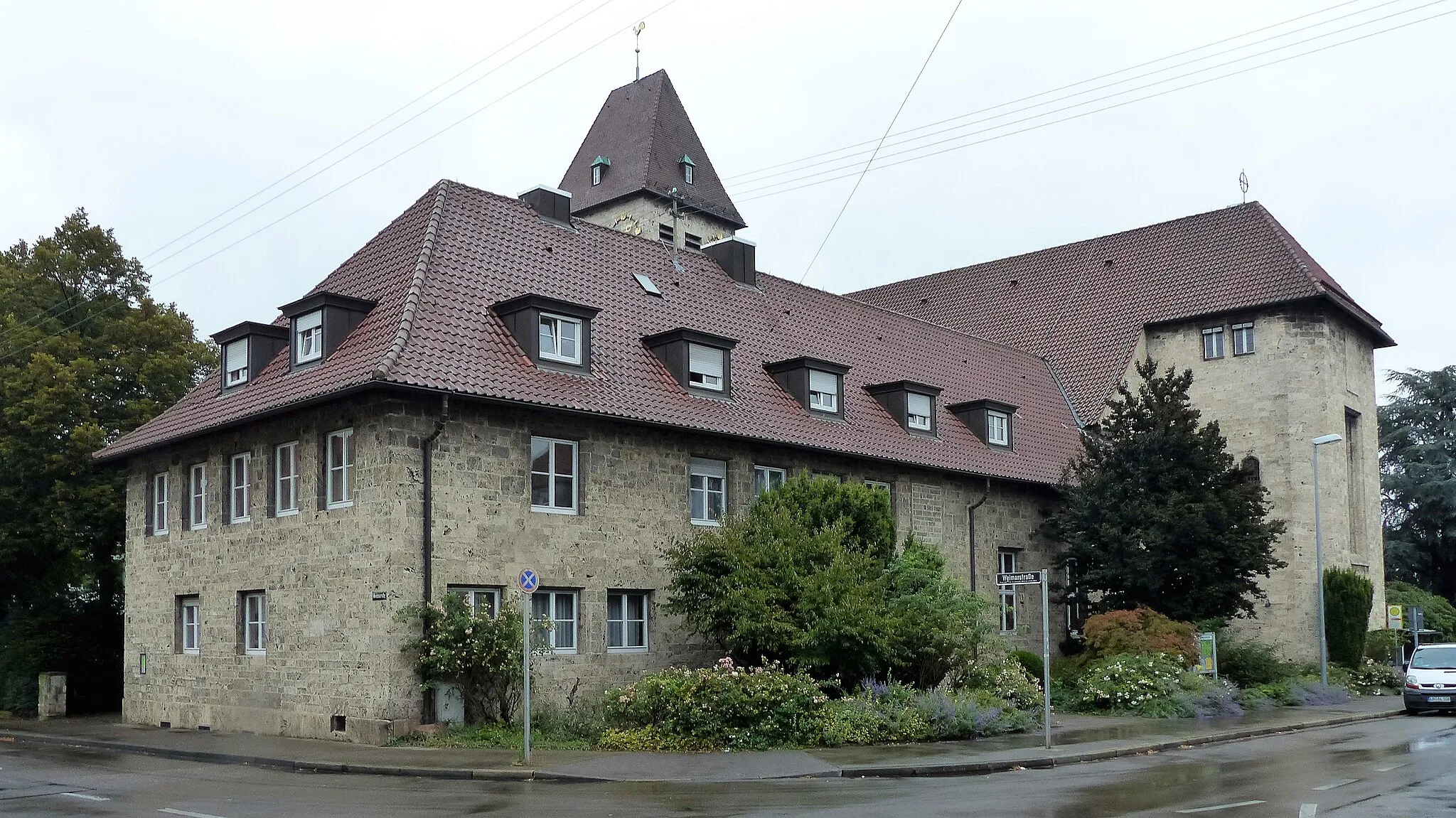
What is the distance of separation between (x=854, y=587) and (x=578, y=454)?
5407mm

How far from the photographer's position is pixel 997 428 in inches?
1355

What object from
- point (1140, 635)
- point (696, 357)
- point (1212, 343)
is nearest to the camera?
point (696, 357)

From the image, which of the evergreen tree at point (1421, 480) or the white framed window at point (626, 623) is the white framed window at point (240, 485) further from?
the evergreen tree at point (1421, 480)

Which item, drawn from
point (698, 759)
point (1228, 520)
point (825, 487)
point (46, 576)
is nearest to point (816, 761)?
point (698, 759)

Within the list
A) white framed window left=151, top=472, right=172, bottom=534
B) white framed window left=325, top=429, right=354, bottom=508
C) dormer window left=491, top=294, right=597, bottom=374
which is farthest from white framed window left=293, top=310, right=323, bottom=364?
white framed window left=151, top=472, right=172, bottom=534

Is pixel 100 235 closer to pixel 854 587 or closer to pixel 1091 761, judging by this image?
pixel 854 587

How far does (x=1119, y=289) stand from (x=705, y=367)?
21600 millimetres

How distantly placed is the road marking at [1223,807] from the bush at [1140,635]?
Result: 1507cm

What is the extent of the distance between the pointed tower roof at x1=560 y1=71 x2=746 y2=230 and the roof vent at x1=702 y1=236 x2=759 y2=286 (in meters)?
19.4

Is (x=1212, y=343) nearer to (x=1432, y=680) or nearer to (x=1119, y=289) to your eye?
(x=1119, y=289)

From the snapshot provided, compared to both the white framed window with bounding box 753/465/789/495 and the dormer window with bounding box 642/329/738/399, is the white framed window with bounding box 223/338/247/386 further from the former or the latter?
the white framed window with bounding box 753/465/789/495

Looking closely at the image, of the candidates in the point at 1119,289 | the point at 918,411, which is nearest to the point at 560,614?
the point at 918,411

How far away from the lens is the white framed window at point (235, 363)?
82.9 feet

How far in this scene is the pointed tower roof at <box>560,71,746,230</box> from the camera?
5328 cm
